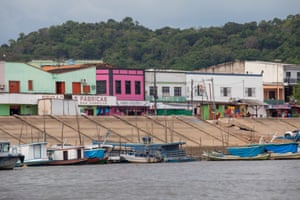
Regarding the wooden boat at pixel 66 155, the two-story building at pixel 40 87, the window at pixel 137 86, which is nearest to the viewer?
the wooden boat at pixel 66 155

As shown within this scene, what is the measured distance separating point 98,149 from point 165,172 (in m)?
12.4

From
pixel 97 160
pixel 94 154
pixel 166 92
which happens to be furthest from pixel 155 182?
pixel 166 92

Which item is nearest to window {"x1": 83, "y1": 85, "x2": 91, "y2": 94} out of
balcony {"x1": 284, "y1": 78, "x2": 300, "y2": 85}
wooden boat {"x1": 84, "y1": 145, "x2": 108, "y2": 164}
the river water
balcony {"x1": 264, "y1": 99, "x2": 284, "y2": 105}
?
balcony {"x1": 264, "y1": 99, "x2": 284, "y2": 105}

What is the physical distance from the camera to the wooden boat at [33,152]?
8219cm

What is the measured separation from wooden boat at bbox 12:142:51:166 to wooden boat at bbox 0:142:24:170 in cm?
484

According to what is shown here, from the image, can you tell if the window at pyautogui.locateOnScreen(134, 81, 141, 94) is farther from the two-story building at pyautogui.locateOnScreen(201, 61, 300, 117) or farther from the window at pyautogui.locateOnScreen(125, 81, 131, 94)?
the two-story building at pyautogui.locateOnScreen(201, 61, 300, 117)

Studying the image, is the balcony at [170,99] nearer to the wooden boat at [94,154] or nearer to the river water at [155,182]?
the wooden boat at [94,154]

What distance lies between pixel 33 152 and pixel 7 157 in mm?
6625

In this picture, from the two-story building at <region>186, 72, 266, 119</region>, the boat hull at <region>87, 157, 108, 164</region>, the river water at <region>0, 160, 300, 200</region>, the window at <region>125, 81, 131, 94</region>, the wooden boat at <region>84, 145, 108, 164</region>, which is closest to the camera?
the river water at <region>0, 160, 300, 200</region>

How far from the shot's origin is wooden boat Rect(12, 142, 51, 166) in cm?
8219

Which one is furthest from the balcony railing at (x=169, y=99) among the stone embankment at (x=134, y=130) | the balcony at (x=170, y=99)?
the stone embankment at (x=134, y=130)

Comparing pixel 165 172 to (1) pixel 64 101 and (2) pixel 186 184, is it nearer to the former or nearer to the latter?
(2) pixel 186 184

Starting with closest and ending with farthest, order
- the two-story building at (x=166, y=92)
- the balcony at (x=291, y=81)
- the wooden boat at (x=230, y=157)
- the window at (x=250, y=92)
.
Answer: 1. the wooden boat at (x=230, y=157)
2. the two-story building at (x=166, y=92)
3. the window at (x=250, y=92)
4. the balcony at (x=291, y=81)

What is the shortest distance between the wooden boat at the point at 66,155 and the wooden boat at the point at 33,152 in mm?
1042
